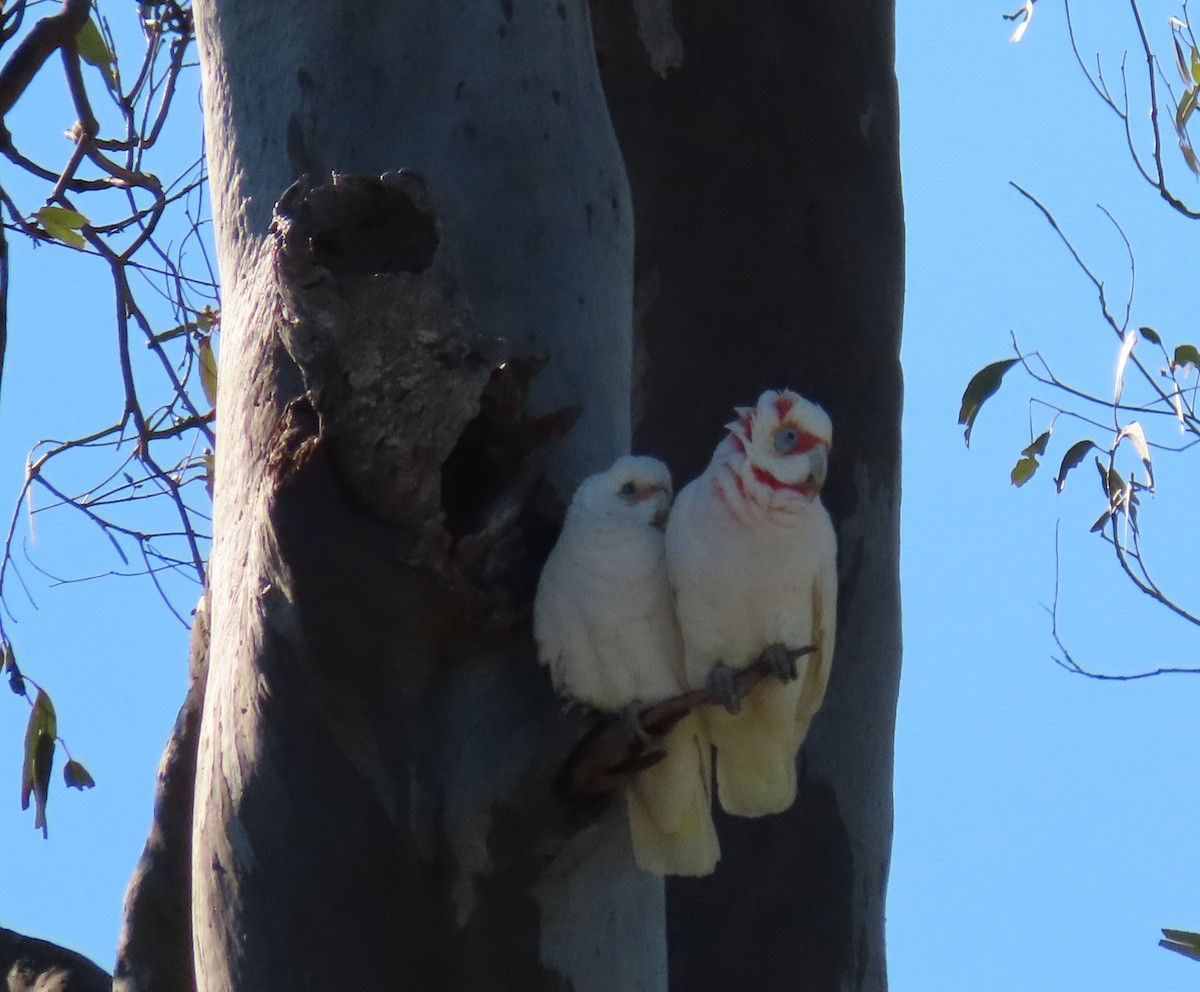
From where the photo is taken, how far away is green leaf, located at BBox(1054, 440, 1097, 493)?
3.09 m

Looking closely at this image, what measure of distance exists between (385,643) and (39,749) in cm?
166

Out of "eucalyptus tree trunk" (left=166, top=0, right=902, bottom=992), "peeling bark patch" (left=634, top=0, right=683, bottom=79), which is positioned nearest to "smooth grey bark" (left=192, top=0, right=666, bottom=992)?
"eucalyptus tree trunk" (left=166, top=0, right=902, bottom=992)

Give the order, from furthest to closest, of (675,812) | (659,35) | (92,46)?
(92,46), (659,35), (675,812)

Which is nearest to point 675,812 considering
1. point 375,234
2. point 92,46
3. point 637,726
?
point 637,726

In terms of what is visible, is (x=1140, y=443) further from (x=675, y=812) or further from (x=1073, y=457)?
(x=675, y=812)

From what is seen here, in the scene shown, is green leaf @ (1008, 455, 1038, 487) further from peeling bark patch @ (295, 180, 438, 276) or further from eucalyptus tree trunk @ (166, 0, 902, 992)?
peeling bark patch @ (295, 180, 438, 276)

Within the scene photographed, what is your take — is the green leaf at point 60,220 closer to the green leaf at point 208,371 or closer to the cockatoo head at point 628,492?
the green leaf at point 208,371

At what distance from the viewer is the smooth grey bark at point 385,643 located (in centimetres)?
142

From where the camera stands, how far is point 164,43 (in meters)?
3.39

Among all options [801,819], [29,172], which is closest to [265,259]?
[801,819]

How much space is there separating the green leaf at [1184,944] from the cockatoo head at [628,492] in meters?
1.36

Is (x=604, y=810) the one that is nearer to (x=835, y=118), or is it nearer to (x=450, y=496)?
(x=450, y=496)

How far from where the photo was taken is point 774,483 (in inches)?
55.3

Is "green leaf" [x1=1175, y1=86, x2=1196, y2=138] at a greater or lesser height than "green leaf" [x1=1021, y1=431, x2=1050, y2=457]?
greater
